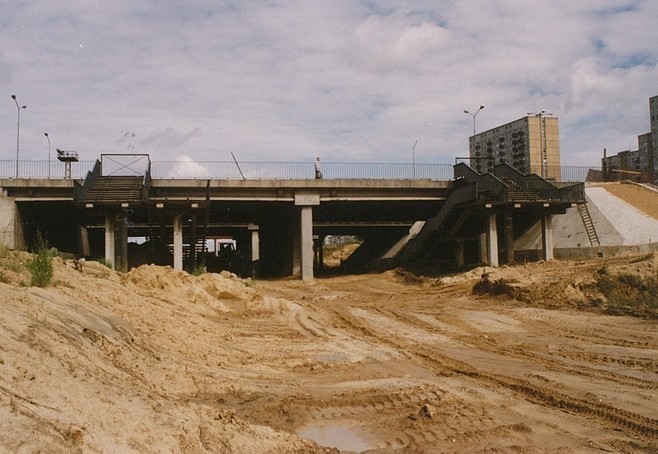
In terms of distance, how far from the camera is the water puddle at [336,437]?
707cm

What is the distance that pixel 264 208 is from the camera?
43188 millimetres

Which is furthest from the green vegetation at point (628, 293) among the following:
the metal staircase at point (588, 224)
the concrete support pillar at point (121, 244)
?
the concrete support pillar at point (121, 244)

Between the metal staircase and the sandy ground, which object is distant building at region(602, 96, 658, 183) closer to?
the metal staircase

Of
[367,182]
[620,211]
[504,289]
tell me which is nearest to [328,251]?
[367,182]

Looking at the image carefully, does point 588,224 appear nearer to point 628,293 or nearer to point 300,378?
point 628,293

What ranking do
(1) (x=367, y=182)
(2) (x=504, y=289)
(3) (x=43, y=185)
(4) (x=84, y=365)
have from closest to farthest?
(4) (x=84, y=365)
(2) (x=504, y=289)
(3) (x=43, y=185)
(1) (x=367, y=182)

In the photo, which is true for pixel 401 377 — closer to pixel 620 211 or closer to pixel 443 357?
pixel 443 357

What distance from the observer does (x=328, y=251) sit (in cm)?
7706

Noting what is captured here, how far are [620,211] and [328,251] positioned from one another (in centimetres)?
4396

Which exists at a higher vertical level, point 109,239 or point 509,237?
point 109,239

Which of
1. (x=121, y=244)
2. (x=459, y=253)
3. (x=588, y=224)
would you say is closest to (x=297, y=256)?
(x=459, y=253)

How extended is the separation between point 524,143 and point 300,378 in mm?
87998

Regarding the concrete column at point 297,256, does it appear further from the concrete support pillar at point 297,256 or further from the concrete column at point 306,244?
the concrete column at point 306,244

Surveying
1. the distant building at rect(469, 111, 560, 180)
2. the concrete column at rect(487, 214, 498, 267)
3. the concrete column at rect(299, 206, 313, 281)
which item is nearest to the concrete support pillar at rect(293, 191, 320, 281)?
the concrete column at rect(299, 206, 313, 281)
